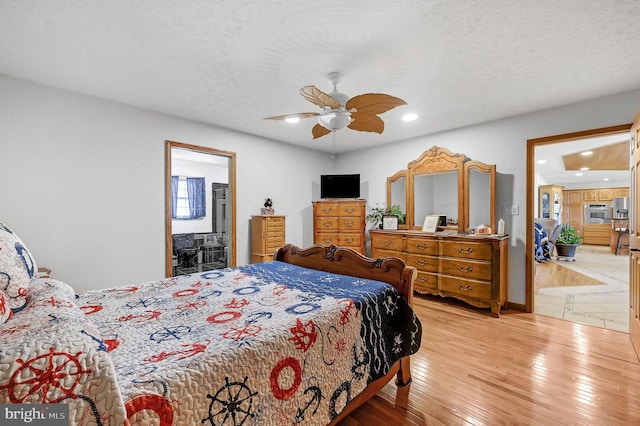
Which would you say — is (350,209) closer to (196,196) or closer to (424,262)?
(424,262)

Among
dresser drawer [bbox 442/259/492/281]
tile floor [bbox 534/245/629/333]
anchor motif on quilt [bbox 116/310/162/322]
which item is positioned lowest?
tile floor [bbox 534/245/629/333]

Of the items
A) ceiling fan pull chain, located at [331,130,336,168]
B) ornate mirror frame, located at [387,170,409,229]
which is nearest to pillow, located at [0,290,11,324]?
ceiling fan pull chain, located at [331,130,336,168]

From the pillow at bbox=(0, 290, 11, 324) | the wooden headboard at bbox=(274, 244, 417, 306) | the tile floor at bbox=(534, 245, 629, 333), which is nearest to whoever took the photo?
the pillow at bbox=(0, 290, 11, 324)

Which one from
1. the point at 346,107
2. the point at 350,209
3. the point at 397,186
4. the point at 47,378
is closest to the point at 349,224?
the point at 350,209

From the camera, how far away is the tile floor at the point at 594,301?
3.19m

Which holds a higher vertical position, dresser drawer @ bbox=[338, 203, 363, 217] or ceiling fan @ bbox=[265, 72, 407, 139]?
ceiling fan @ bbox=[265, 72, 407, 139]

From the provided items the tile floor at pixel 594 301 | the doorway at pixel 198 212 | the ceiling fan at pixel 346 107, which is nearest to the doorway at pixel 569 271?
the tile floor at pixel 594 301

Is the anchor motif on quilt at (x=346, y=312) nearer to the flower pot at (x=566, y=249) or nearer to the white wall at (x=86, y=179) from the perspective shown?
the white wall at (x=86, y=179)

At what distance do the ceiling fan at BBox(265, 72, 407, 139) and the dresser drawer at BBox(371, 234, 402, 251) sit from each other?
81.4 inches

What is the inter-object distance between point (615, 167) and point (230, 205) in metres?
8.58

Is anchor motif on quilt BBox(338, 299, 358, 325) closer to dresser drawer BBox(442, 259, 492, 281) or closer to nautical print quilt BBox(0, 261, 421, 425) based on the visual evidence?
nautical print quilt BBox(0, 261, 421, 425)

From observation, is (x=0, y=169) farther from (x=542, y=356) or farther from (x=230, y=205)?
(x=542, y=356)

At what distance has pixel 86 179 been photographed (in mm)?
2932

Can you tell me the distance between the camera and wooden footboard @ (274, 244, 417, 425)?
1.75m
